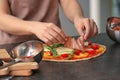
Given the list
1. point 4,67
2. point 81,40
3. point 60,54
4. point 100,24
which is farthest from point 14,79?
point 100,24

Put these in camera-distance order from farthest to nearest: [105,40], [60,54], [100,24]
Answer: [100,24]
[105,40]
[60,54]

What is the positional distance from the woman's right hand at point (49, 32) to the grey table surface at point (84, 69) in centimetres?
9

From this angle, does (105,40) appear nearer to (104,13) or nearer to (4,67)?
(4,67)

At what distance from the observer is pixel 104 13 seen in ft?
7.77

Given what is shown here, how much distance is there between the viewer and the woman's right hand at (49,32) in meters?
0.94

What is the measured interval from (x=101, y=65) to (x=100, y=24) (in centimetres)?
152

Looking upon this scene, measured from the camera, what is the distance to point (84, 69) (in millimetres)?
840

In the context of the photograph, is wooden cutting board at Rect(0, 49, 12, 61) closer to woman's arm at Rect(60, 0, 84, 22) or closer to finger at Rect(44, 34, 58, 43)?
finger at Rect(44, 34, 58, 43)

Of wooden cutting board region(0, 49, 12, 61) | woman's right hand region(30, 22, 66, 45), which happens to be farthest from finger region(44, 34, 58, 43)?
wooden cutting board region(0, 49, 12, 61)

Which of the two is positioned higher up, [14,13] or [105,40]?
[14,13]

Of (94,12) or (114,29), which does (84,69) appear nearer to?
(114,29)

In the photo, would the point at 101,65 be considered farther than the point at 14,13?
No

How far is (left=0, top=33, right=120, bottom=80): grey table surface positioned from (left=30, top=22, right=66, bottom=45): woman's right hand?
9 cm

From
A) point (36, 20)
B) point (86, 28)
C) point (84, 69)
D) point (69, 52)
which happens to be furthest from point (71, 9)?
point (84, 69)
